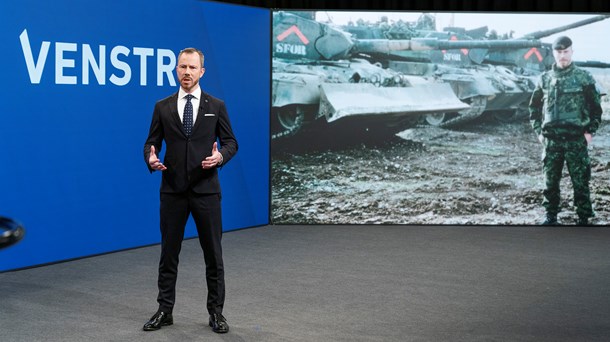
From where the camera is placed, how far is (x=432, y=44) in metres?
8.95

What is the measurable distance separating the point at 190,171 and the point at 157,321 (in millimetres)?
826

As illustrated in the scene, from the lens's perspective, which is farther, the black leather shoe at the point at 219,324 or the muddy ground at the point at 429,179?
the muddy ground at the point at 429,179

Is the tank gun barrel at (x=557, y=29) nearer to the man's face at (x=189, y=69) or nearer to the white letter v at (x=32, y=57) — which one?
the white letter v at (x=32, y=57)

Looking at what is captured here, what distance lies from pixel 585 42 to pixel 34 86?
5575 millimetres

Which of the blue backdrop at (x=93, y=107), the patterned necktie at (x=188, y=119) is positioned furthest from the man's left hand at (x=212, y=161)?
the blue backdrop at (x=93, y=107)

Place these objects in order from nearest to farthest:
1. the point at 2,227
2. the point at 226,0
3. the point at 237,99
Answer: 1. the point at 2,227
2. the point at 237,99
3. the point at 226,0

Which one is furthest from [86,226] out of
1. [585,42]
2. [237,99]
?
[585,42]

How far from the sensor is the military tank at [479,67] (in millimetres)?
8914

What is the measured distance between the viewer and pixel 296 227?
8.66m

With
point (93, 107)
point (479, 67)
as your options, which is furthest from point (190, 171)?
point (479, 67)

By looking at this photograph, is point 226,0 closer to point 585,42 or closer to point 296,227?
point 296,227

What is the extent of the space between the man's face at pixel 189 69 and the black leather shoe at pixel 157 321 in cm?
120

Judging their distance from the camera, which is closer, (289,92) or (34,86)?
(34,86)

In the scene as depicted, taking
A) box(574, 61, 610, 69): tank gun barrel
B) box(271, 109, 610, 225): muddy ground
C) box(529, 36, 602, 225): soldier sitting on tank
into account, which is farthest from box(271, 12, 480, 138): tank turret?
box(574, 61, 610, 69): tank gun barrel
